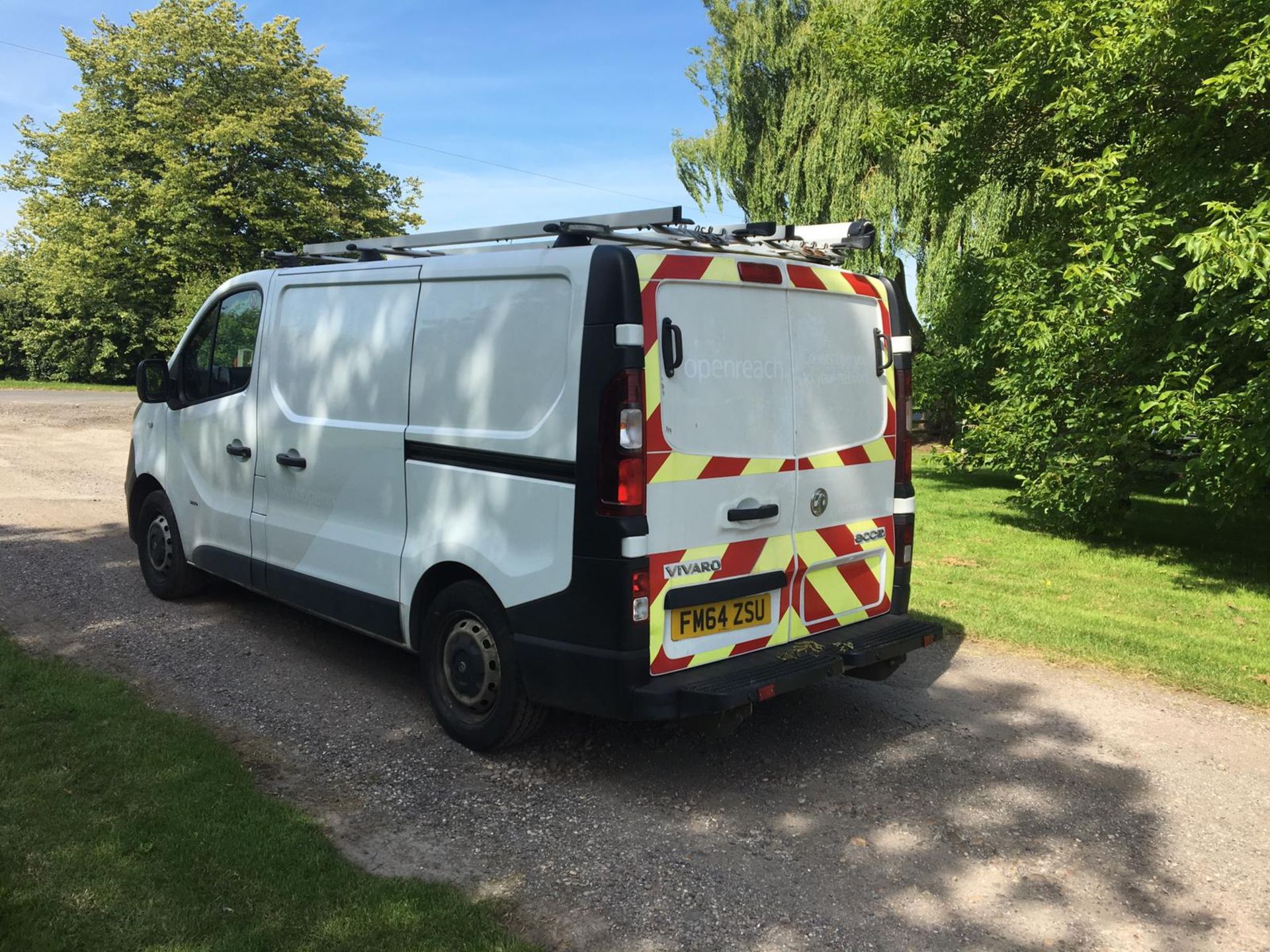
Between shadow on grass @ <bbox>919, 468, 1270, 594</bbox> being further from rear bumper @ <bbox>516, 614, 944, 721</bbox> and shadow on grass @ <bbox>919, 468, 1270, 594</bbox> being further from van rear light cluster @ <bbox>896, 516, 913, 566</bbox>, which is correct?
rear bumper @ <bbox>516, 614, 944, 721</bbox>

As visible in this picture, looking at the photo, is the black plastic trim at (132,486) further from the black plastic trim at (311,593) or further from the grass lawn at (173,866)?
the grass lawn at (173,866)

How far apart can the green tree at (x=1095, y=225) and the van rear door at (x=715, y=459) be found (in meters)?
4.02

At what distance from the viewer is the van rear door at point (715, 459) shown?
4.00 metres

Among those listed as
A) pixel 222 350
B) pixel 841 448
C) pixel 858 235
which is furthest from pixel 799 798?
pixel 222 350

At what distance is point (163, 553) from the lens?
704 centimetres

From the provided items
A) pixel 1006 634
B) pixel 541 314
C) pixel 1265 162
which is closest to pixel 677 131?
pixel 1265 162

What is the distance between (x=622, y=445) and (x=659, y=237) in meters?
1.06

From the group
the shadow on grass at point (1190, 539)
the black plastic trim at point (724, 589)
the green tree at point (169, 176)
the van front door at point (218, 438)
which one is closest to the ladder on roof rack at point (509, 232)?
the van front door at point (218, 438)

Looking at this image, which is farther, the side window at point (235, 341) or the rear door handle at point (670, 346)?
the side window at point (235, 341)

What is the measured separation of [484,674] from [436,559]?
580mm

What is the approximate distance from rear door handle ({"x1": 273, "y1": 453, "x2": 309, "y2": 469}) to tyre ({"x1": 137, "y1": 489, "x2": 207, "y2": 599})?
64.7 inches

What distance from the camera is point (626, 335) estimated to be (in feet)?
12.7

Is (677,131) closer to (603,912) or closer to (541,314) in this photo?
(541,314)

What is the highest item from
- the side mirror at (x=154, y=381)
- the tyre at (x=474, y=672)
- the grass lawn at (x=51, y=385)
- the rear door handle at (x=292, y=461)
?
the side mirror at (x=154, y=381)
